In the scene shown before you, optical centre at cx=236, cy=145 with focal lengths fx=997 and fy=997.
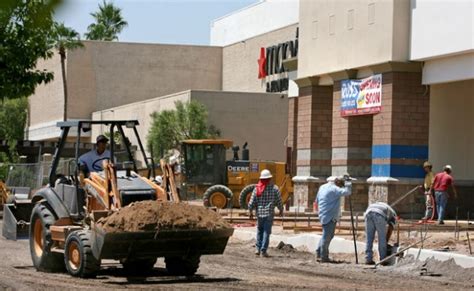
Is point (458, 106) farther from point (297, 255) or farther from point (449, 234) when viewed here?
point (297, 255)

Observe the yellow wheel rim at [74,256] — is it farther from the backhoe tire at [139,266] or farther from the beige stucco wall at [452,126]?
the beige stucco wall at [452,126]

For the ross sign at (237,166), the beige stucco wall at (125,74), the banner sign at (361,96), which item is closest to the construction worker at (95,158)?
the banner sign at (361,96)

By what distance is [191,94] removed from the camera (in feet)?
180

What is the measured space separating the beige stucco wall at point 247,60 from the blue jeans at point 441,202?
3132cm

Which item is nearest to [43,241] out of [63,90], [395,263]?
[395,263]

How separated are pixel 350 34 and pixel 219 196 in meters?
8.02

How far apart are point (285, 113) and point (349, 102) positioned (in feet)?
68.1

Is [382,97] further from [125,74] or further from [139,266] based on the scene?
[125,74]

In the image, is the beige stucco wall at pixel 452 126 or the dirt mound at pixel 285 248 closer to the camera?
the dirt mound at pixel 285 248

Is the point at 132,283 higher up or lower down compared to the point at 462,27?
lower down

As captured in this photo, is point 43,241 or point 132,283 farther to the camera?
point 43,241

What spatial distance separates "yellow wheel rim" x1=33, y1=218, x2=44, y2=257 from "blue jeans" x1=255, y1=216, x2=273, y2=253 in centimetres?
539

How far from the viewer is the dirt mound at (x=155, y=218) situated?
1287 centimetres

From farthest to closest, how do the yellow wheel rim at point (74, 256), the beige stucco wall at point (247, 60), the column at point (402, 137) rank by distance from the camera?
the beige stucco wall at point (247, 60)
the column at point (402, 137)
the yellow wheel rim at point (74, 256)
